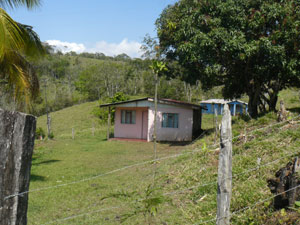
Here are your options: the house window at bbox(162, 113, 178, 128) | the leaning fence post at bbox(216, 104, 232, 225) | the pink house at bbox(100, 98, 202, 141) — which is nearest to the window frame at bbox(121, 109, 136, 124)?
the pink house at bbox(100, 98, 202, 141)

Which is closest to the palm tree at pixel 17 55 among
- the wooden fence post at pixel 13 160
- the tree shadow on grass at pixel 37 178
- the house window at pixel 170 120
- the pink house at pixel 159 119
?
the tree shadow on grass at pixel 37 178

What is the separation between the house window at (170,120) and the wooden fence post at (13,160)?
19135mm

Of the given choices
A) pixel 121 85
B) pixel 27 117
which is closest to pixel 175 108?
pixel 27 117


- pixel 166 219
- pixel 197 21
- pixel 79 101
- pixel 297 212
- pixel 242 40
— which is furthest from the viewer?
pixel 79 101

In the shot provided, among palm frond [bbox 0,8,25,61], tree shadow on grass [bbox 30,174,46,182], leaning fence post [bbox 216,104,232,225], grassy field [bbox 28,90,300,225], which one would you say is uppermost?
palm frond [bbox 0,8,25,61]

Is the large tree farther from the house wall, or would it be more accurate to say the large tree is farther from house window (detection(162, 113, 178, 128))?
house window (detection(162, 113, 178, 128))

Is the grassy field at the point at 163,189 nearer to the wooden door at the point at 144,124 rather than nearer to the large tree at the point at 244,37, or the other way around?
the large tree at the point at 244,37

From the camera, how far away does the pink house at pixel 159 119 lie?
20.9 metres

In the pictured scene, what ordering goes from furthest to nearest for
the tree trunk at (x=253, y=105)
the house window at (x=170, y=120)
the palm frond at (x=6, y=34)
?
the house window at (x=170, y=120) → the tree trunk at (x=253, y=105) → the palm frond at (x=6, y=34)

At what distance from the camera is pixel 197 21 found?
559 inches

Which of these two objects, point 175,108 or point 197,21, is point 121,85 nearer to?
point 175,108

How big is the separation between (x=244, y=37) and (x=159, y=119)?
908 cm

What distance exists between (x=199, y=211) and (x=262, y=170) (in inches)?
59.8

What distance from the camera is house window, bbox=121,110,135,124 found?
898 inches
